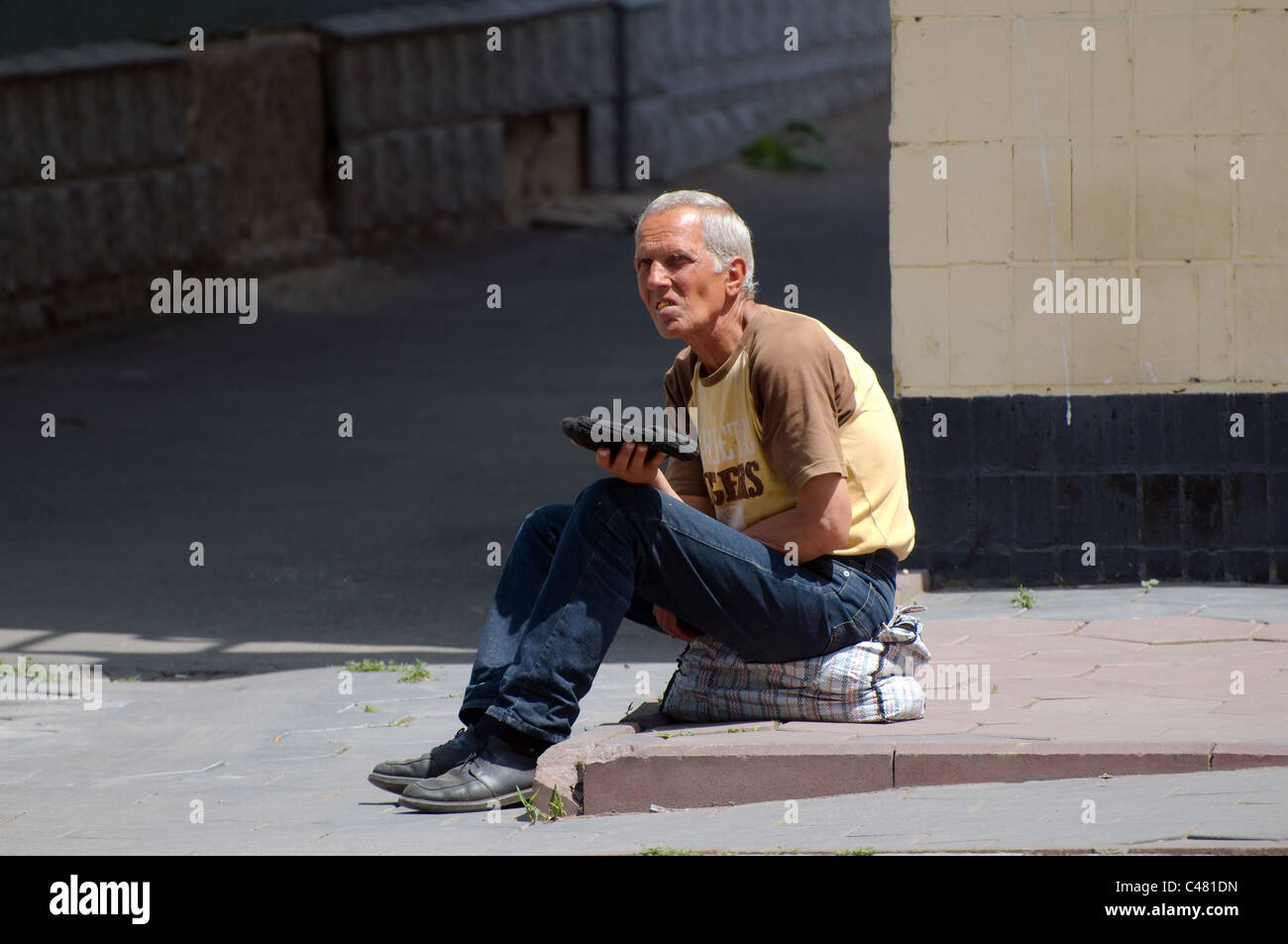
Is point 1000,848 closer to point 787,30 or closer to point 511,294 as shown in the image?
point 511,294

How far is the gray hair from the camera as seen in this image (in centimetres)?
464

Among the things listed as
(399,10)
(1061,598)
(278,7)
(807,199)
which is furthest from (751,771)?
(807,199)

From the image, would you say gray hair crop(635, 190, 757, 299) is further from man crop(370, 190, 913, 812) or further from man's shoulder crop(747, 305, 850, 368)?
man's shoulder crop(747, 305, 850, 368)

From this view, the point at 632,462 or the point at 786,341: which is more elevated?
the point at 786,341

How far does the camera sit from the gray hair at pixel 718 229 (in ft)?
15.2

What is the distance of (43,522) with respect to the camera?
Result: 9258mm

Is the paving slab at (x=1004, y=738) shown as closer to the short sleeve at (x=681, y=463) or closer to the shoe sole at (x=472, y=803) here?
the shoe sole at (x=472, y=803)

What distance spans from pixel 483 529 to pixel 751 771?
184 inches

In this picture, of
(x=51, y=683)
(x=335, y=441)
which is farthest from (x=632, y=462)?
(x=335, y=441)

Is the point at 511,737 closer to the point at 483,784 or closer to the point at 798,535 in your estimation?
the point at 483,784

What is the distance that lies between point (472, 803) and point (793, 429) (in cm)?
115

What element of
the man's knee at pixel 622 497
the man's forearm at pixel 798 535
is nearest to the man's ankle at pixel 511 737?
the man's knee at pixel 622 497

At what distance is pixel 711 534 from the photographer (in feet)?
14.7

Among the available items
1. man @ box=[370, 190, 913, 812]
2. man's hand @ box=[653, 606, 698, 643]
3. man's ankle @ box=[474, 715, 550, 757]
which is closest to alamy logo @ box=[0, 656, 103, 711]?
man @ box=[370, 190, 913, 812]
